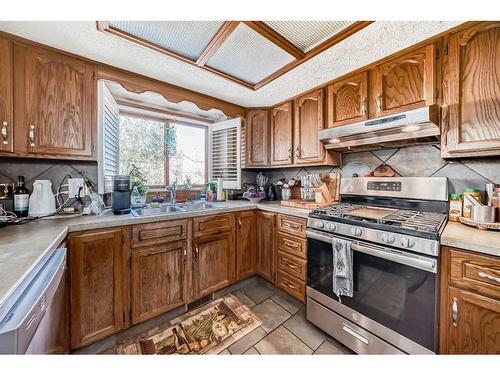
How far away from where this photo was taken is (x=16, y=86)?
1.25 meters

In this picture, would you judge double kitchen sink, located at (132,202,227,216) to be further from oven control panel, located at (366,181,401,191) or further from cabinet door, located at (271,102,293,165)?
oven control panel, located at (366,181,401,191)

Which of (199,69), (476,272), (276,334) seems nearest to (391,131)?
(476,272)

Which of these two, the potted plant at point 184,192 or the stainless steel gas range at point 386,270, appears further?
the potted plant at point 184,192

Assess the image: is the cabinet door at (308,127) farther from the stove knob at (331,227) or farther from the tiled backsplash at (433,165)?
the stove knob at (331,227)

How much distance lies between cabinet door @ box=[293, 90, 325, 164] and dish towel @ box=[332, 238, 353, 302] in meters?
0.89

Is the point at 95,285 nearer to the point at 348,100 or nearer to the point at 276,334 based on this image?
the point at 276,334

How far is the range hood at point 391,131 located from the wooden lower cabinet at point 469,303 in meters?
0.79

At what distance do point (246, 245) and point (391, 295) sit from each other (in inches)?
49.5

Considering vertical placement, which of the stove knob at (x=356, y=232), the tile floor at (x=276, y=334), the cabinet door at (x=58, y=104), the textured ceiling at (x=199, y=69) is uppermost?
the textured ceiling at (x=199, y=69)

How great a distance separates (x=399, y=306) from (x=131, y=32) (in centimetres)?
231

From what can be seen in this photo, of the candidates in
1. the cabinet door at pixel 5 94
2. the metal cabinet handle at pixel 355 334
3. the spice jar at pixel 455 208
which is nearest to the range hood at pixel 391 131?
the spice jar at pixel 455 208

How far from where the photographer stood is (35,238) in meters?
0.97

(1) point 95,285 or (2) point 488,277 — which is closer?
(2) point 488,277

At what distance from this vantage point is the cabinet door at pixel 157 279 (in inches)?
56.4
